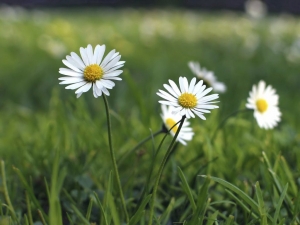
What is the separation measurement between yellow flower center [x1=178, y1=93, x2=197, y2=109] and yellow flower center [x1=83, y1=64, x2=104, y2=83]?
178 mm

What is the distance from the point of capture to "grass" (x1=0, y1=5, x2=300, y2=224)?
1.06 metres

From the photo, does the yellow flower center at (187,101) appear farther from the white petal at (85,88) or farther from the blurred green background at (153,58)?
the blurred green background at (153,58)

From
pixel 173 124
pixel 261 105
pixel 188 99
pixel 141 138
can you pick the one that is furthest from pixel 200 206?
pixel 141 138

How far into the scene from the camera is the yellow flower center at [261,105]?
1274 millimetres

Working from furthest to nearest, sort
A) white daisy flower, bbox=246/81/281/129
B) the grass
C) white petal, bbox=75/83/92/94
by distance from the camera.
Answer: white daisy flower, bbox=246/81/281/129 < the grass < white petal, bbox=75/83/92/94

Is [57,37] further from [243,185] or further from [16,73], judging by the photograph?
[243,185]

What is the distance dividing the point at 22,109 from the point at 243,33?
3.57 m

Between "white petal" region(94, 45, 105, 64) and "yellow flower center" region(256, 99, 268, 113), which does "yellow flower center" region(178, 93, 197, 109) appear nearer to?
"white petal" region(94, 45, 105, 64)

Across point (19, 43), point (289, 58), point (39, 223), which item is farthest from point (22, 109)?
point (289, 58)

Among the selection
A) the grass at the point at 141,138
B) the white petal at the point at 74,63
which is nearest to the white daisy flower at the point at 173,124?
the grass at the point at 141,138

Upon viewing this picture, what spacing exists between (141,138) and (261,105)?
21.3 inches

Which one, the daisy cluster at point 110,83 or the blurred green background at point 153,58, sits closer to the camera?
the daisy cluster at point 110,83

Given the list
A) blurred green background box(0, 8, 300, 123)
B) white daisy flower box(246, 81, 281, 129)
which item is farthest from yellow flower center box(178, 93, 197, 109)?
blurred green background box(0, 8, 300, 123)

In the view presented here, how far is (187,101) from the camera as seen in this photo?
35.9 inches
